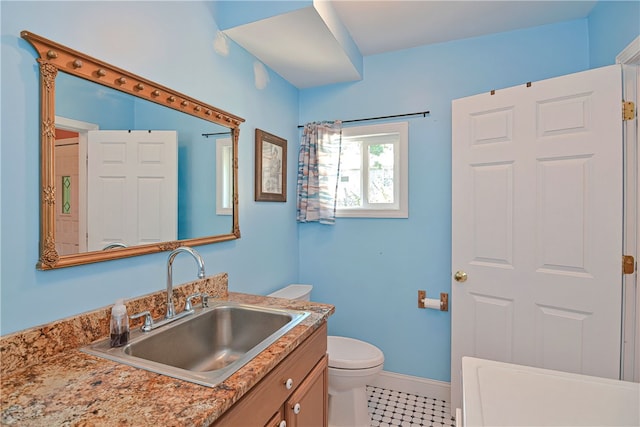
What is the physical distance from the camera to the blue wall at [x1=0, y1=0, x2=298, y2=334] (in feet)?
2.91

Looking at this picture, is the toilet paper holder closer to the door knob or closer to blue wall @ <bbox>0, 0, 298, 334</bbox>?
the door knob

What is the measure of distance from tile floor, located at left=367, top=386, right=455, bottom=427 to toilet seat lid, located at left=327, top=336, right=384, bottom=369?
429 millimetres

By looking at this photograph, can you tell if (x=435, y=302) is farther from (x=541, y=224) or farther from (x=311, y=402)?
(x=311, y=402)

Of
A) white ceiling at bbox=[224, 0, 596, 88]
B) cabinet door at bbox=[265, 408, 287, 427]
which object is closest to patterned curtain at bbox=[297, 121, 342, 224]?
white ceiling at bbox=[224, 0, 596, 88]

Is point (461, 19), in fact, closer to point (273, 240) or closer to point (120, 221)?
point (273, 240)

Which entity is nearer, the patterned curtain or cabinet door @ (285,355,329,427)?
cabinet door @ (285,355,329,427)

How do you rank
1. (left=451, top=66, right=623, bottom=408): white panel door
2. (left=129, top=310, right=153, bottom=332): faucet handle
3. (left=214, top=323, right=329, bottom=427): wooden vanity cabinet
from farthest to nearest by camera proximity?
(left=451, top=66, right=623, bottom=408): white panel door
(left=129, top=310, right=153, bottom=332): faucet handle
(left=214, top=323, right=329, bottom=427): wooden vanity cabinet

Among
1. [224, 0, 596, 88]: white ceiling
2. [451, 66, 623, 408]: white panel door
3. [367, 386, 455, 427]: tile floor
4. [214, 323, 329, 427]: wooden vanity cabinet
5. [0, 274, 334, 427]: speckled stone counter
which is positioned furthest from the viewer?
[367, 386, 455, 427]: tile floor

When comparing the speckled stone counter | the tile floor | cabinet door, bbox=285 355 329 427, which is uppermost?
the speckled stone counter

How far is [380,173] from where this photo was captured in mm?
2424

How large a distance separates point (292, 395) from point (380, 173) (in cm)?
173

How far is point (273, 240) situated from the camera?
2230 mm

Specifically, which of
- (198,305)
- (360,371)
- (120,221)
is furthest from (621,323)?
(120,221)

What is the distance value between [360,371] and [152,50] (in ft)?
6.33
